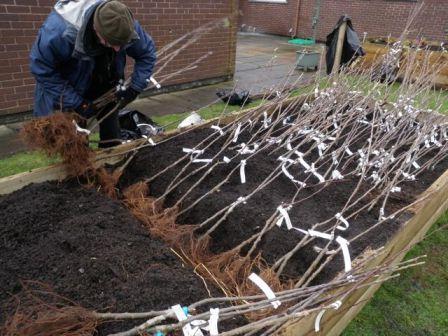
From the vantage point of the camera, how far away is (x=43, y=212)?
2191 millimetres

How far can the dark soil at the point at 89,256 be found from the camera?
1.67 m

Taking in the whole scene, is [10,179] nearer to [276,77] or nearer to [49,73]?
[49,73]

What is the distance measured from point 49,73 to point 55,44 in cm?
22

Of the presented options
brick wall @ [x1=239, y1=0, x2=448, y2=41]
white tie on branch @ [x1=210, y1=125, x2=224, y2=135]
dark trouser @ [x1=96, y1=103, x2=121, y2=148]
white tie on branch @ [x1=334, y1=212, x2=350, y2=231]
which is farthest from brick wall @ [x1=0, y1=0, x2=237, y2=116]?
brick wall @ [x1=239, y1=0, x2=448, y2=41]

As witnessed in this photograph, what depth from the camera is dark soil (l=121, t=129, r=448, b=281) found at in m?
2.20

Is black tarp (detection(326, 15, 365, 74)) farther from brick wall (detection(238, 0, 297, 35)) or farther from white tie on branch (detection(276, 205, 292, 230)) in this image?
brick wall (detection(238, 0, 297, 35))

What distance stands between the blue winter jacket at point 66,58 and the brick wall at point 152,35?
232 centimetres

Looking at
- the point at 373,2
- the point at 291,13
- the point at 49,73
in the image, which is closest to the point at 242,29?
the point at 291,13

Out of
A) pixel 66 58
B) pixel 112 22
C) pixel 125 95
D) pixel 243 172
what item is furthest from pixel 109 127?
pixel 243 172

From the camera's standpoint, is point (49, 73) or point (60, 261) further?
point (49, 73)

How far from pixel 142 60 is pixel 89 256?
177 centimetres

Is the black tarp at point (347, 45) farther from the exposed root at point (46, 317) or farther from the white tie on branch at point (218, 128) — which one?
the exposed root at point (46, 317)

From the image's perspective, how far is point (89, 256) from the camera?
6.13 feet

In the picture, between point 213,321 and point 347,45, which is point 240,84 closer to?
point 347,45
